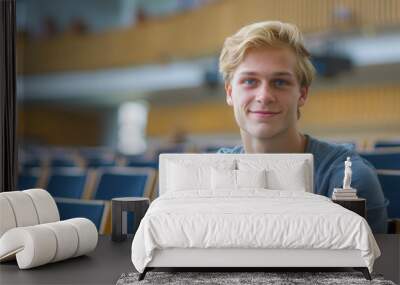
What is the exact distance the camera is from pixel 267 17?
35.3 ft

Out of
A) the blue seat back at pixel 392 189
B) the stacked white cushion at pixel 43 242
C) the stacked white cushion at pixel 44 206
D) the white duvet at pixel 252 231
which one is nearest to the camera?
the white duvet at pixel 252 231

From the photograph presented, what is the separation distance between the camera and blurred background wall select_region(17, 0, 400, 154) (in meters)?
10.6

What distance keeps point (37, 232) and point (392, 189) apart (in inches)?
87.5

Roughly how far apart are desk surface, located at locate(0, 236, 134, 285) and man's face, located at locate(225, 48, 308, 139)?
1.33 meters

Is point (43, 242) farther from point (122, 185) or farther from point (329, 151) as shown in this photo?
point (329, 151)

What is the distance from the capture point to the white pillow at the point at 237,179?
4066 mm

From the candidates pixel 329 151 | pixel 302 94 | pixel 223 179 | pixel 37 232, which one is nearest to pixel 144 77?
pixel 302 94

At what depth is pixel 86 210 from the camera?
377 cm

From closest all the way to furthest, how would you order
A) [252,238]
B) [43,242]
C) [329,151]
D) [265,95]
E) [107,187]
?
[252,238], [43,242], [329,151], [265,95], [107,187]

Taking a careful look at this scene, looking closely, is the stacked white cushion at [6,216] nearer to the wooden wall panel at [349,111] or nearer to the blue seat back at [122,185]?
the blue seat back at [122,185]

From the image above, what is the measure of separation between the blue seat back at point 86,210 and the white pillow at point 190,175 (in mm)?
603

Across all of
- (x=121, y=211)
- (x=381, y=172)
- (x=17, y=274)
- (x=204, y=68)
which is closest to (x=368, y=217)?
(x=381, y=172)

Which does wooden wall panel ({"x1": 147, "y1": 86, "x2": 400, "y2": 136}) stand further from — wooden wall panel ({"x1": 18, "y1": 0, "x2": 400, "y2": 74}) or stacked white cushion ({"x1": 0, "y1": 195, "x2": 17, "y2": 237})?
stacked white cushion ({"x1": 0, "y1": 195, "x2": 17, "y2": 237})

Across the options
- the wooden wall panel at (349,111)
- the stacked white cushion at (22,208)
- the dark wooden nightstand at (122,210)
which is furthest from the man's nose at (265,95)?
the wooden wall panel at (349,111)
